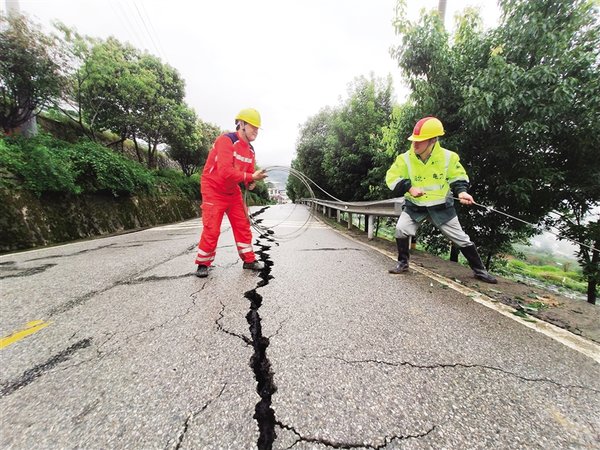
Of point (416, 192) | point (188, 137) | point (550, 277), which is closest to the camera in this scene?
point (416, 192)

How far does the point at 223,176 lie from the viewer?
2814 millimetres

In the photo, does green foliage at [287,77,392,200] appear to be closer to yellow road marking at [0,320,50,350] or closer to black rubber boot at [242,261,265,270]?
black rubber boot at [242,261,265,270]

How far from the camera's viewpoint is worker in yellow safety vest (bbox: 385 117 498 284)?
8.84 feet

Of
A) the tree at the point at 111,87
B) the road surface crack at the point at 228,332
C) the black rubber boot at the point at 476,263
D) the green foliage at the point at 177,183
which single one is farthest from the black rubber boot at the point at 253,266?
the green foliage at the point at 177,183

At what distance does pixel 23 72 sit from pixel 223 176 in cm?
824

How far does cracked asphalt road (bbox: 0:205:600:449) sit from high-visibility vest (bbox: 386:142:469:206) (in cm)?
110

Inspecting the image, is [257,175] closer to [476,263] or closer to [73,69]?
[476,263]

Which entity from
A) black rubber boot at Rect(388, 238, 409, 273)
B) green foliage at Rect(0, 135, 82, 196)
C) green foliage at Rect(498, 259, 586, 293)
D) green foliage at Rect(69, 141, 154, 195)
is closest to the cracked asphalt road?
black rubber boot at Rect(388, 238, 409, 273)

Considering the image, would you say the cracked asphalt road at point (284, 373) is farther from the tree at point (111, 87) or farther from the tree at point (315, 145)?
the tree at point (315, 145)

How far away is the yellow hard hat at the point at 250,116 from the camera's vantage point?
116 inches

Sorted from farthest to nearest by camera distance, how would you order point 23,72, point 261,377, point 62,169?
1. point 23,72
2. point 62,169
3. point 261,377

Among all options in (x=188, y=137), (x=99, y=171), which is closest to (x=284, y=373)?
(x=99, y=171)

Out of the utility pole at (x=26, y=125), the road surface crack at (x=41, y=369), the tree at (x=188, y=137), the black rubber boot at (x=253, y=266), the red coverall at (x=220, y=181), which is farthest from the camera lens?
the tree at (x=188, y=137)

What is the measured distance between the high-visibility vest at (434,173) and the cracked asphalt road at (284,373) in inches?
43.2
